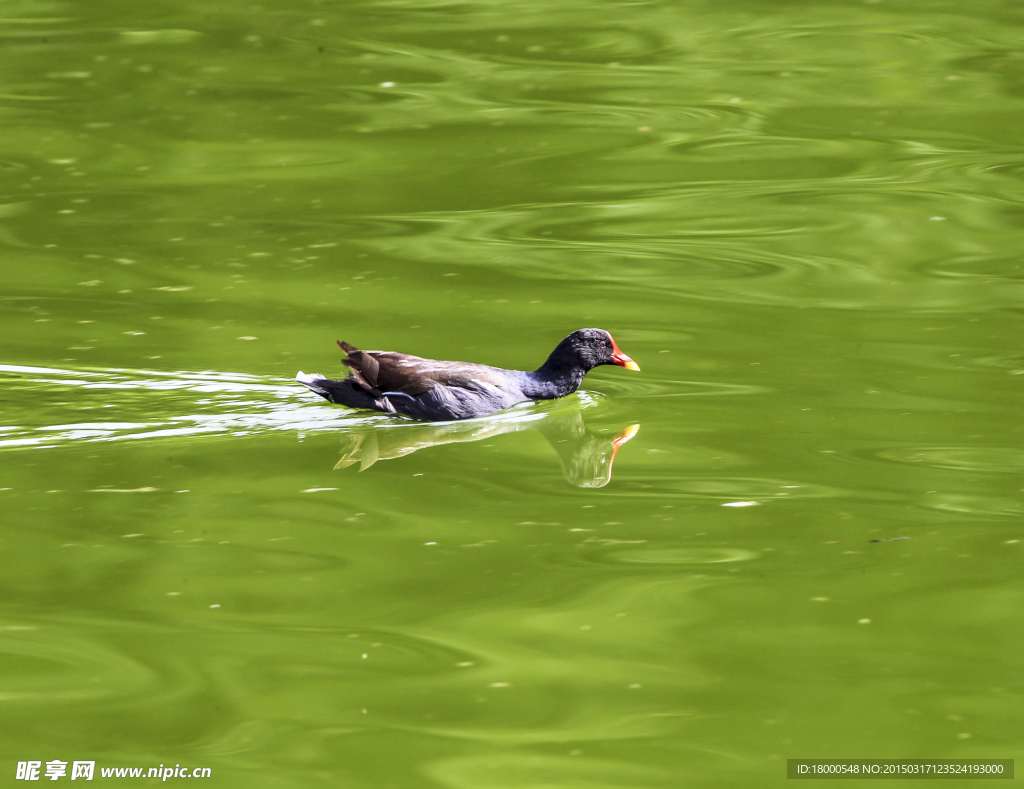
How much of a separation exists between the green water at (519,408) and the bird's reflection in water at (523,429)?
0.03 m

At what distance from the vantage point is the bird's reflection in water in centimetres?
669

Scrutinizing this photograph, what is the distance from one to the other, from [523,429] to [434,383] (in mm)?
519

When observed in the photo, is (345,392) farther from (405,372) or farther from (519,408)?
(519,408)

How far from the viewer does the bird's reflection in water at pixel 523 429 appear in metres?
6.69

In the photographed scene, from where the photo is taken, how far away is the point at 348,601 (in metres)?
5.20

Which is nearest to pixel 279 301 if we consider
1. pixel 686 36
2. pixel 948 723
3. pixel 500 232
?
pixel 500 232

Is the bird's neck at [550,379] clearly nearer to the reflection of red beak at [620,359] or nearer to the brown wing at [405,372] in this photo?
the reflection of red beak at [620,359]

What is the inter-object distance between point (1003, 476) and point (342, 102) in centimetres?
824

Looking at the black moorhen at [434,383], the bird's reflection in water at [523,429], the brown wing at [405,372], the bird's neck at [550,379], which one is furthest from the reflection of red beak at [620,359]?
the brown wing at [405,372]

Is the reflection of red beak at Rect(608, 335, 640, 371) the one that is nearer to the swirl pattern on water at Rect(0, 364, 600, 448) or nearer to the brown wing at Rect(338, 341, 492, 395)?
the swirl pattern on water at Rect(0, 364, 600, 448)

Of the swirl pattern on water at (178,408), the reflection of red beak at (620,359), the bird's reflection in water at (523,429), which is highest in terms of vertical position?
the reflection of red beak at (620,359)

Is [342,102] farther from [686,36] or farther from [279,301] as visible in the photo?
[279,301]

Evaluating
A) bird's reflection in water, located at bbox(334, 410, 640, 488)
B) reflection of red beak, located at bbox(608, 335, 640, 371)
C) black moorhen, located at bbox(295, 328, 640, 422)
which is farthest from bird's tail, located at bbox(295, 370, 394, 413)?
reflection of red beak, located at bbox(608, 335, 640, 371)

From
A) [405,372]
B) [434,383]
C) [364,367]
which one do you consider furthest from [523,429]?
[364,367]
